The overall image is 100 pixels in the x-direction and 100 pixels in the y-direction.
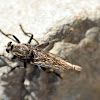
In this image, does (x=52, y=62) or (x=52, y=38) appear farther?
(x=52, y=38)

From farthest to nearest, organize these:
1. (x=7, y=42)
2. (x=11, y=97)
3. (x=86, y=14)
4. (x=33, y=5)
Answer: (x=33, y=5), (x=86, y=14), (x=7, y=42), (x=11, y=97)

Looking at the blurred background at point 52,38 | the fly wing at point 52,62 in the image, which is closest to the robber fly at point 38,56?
the fly wing at point 52,62

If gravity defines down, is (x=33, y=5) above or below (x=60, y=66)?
above

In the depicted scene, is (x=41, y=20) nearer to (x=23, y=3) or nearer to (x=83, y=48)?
(x=23, y=3)

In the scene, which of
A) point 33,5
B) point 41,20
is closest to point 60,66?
point 41,20

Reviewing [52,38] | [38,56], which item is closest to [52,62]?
[38,56]

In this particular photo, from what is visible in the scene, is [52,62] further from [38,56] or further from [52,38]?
[52,38]

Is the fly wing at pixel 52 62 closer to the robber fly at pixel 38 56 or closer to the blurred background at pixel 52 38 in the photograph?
the robber fly at pixel 38 56

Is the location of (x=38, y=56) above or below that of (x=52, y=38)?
below
